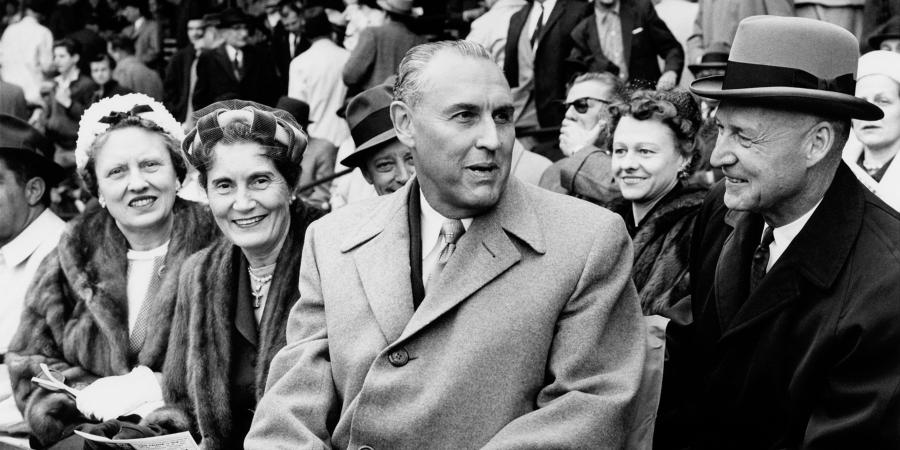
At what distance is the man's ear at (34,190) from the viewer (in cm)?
602

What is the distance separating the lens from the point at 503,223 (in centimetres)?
362

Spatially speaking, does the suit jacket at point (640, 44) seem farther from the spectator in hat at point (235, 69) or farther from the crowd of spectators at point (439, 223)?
the spectator in hat at point (235, 69)

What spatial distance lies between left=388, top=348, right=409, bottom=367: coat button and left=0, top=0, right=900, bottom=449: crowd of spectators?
0.22 ft

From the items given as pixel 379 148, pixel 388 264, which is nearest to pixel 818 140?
pixel 388 264

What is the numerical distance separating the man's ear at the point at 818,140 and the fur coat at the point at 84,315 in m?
2.69

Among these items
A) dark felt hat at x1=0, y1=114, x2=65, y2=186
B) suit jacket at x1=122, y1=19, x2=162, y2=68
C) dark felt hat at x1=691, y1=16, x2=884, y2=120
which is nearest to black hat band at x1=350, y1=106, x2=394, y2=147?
dark felt hat at x1=0, y1=114, x2=65, y2=186

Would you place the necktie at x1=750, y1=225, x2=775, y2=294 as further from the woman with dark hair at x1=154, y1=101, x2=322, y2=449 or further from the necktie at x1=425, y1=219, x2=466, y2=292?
the woman with dark hair at x1=154, y1=101, x2=322, y2=449

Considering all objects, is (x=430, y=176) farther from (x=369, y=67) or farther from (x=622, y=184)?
(x=369, y=67)

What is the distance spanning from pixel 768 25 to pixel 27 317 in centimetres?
345

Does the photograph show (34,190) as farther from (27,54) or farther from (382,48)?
(27,54)

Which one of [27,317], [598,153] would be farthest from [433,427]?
[598,153]

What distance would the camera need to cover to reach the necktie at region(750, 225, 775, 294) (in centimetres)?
381

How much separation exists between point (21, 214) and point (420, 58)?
124 inches

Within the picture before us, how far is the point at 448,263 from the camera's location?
3.59 metres
